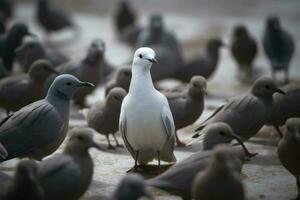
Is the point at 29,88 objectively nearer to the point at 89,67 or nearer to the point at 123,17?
the point at 89,67

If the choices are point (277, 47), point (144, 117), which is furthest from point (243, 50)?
point (144, 117)

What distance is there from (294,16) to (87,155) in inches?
479

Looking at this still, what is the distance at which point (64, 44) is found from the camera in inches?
672

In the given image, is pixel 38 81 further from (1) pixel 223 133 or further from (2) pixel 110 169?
(1) pixel 223 133

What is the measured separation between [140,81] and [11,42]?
5.45m

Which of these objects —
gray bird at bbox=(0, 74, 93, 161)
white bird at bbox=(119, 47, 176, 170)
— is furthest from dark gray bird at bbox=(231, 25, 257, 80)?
gray bird at bbox=(0, 74, 93, 161)

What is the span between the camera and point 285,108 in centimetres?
845

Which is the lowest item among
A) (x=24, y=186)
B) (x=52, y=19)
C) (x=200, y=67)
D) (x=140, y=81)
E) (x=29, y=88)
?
(x=200, y=67)

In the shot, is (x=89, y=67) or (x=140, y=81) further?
(x=89, y=67)

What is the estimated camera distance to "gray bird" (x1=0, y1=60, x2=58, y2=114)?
9211 mm

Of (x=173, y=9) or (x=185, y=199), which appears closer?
(x=185, y=199)

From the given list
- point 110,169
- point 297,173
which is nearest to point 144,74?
point 110,169

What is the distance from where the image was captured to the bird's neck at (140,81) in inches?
284

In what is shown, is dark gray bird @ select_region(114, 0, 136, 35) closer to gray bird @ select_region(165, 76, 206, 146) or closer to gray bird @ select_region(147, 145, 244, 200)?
gray bird @ select_region(165, 76, 206, 146)
